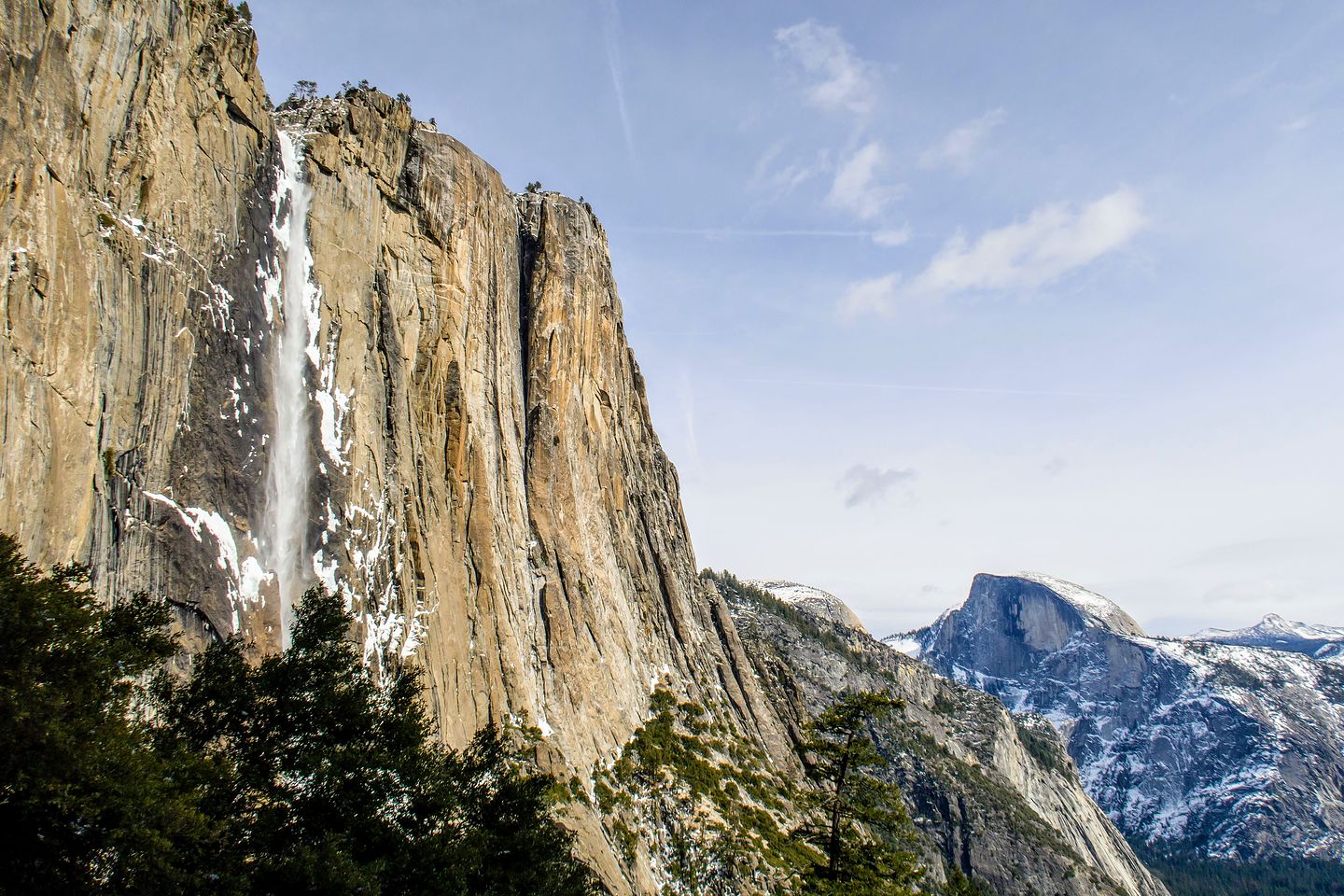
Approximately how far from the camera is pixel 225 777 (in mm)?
17812

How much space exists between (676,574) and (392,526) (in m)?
34.4

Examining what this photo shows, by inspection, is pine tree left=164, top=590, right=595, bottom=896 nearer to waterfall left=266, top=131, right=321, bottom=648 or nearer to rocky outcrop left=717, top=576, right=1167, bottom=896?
waterfall left=266, top=131, right=321, bottom=648

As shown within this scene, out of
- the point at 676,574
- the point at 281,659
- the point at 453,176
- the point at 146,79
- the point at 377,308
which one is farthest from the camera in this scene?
the point at 676,574

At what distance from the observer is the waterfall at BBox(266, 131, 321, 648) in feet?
102

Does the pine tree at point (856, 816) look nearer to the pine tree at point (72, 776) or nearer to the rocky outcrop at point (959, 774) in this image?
the pine tree at point (72, 776)

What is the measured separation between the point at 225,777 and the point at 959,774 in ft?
516

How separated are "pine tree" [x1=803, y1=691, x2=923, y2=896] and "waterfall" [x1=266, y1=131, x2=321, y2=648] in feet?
68.8

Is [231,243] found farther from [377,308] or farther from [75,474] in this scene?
[75,474]

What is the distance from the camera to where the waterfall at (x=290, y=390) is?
102 ft

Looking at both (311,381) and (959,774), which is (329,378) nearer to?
(311,381)

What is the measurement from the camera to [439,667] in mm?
36688

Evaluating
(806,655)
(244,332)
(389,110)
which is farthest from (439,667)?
(806,655)

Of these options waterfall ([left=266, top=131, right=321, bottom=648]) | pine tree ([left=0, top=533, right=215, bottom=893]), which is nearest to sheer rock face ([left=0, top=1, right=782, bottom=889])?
waterfall ([left=266, top=131, right=321, bottom=648])

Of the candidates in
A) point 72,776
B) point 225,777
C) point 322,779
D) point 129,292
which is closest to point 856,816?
point 322,779
